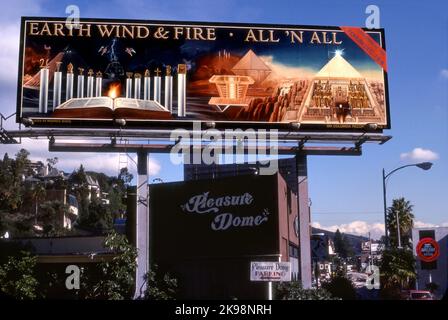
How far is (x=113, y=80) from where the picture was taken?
82.2 ft

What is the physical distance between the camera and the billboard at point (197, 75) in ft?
81.9

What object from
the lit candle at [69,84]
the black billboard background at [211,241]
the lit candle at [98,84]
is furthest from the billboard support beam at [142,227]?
the lit candle at [69,84]

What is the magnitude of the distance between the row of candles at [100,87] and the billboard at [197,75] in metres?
0.04

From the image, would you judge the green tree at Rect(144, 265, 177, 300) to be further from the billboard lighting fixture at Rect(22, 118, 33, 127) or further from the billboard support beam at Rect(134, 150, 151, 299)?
the billboard lighting fixture at Rect(22, 118, 33, 127)

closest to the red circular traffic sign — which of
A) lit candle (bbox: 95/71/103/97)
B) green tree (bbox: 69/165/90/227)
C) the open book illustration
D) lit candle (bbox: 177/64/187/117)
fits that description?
lit candle (bbox: 177/64/187/117)

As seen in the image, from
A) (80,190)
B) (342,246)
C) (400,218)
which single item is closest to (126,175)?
(400,218)

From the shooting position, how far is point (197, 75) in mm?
25469

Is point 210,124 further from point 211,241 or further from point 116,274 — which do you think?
point 116,274

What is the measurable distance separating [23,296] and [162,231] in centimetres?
675

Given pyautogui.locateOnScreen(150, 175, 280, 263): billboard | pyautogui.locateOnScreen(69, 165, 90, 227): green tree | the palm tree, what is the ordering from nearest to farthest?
pyautogui.locateOnScreen(150, 175, 280, 263): billboard, the palm tree, pyautogui.locateOnScreen(69, 165, 90, 227): green tree

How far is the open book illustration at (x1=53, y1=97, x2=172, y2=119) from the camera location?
978 inches

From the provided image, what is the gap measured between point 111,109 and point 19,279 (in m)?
8.57

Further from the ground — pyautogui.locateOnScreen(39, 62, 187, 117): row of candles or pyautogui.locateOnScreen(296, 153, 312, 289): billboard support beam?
pyautogui.locateOnScreen(39, 62, 187, 117): row of candles
